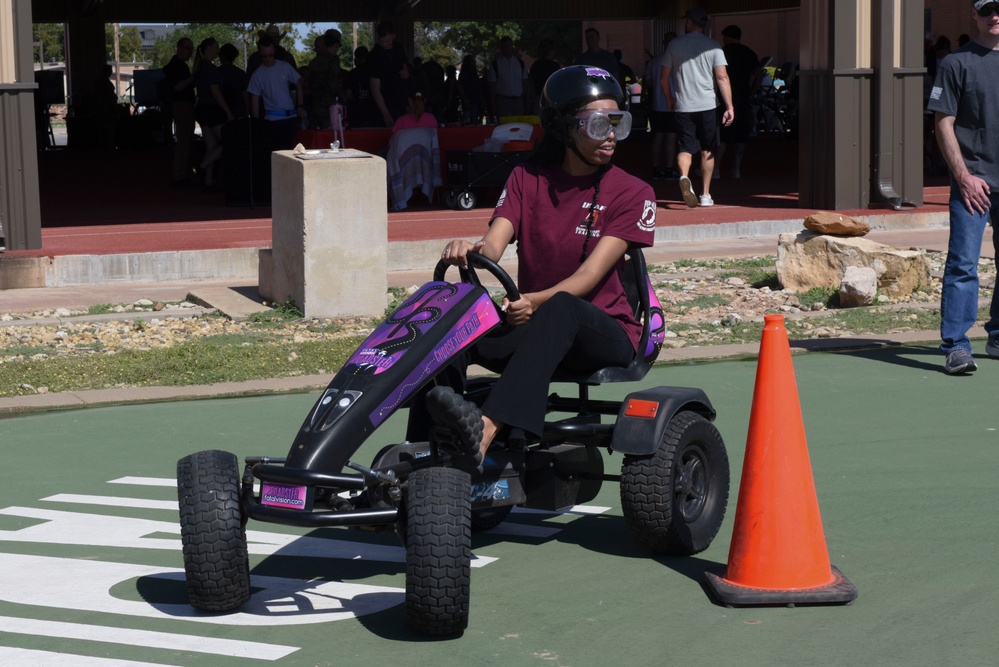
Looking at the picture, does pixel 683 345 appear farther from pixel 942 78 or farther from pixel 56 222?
pixel 56 222

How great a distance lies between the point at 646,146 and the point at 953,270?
21003mm

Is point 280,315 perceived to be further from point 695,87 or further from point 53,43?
point 53,43

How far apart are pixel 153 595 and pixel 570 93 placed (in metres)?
2.14

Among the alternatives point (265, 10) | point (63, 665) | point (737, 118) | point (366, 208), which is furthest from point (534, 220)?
point (265, 10)

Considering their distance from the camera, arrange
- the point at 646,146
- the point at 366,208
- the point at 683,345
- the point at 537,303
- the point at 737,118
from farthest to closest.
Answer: the point at 646,146, the point at 737,118, the point at 366,208, the point at 683,345, the point at 537,303

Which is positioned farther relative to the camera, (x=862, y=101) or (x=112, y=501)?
(x=862, y=101)

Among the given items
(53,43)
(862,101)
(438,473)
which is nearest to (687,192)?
(862,101)

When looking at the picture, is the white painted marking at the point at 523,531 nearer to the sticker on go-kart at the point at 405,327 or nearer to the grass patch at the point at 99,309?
the sticker on go-kart at the point at 405,327

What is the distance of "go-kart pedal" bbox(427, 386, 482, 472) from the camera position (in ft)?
14.7

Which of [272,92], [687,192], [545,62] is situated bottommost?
[687,192]

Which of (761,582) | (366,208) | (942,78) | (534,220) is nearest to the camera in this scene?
(761,582)

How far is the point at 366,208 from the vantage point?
1033 cm

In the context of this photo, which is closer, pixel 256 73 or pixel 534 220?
pixel 534 220

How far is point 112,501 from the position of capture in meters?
5.87
